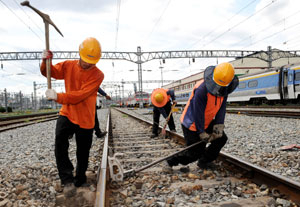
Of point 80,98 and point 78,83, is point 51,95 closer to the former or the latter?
point 80,98

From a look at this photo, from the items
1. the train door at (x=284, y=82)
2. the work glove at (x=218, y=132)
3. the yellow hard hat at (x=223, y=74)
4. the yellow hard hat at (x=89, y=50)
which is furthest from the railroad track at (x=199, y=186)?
the train door at (x=284, y=82)

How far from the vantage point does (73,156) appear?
4.49 m

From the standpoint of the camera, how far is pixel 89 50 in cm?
251

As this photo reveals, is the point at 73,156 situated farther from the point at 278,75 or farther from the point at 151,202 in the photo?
the point at 278,75

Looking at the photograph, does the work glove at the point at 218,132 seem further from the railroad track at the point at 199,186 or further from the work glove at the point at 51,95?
the work glove at the point at 51,95

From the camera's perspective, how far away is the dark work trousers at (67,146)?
265 centimetres

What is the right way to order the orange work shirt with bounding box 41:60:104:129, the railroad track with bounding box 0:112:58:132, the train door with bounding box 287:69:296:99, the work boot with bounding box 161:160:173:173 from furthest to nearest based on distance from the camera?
1. the train door with bounding box 287:69:296:99
2. the railroad track with bounding box 0:112:58:132
3. the work boot with bounding box 161:160:173:173
4. the orange work shirt with bounding box 41:60:104:129

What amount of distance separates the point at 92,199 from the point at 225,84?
206 cm

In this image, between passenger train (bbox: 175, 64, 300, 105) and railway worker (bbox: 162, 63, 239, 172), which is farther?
passenger train (bbox: 175, 64, 300, 105)

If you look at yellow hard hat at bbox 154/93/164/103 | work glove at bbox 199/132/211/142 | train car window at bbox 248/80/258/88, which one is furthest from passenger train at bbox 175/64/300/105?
work glove at bbox 199/132/211/142

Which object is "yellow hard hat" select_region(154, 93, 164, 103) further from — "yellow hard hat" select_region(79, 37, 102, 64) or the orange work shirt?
"yellow hard hat" select_region(79, 37, 102, 64)

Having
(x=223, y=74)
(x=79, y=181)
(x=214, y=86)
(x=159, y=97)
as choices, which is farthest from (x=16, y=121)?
(x=223, y=74)

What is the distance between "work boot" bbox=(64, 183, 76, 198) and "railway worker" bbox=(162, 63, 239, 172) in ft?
4.42

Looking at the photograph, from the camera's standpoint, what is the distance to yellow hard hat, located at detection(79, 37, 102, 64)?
2.51 meters
